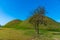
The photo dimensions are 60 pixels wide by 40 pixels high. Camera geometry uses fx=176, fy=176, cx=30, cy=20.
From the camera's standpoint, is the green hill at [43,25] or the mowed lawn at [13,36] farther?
the green hill at [43,25]

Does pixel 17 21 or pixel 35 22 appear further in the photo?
pixel 17 21

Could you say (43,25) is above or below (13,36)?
above

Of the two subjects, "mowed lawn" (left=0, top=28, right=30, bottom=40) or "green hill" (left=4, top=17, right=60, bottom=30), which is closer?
"mowed lawn" (left=0, top=28, right=30, bottom=40)

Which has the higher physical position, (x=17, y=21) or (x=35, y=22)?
(x=17, y=21)

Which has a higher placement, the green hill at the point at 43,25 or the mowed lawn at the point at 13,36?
the green hill at the point at 43,25

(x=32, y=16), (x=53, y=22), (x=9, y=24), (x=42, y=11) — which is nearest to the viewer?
(x=42, y=11)

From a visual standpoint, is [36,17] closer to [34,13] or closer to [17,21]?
[34,13]

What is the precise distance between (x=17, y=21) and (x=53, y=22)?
2347 centimetres

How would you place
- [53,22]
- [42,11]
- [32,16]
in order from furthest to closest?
1. [53,22]
2. [32,16]
3. [42,11]

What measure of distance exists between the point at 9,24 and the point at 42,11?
56009 mm

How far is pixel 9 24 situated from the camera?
340ft

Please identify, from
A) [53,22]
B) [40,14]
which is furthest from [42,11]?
[53,22]

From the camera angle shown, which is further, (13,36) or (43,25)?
(43,25)

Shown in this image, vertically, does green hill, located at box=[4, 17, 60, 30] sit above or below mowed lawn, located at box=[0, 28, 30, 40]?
above
